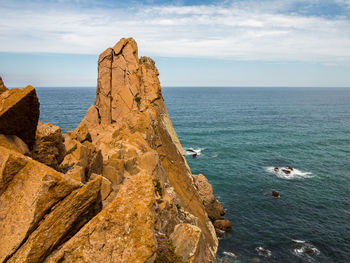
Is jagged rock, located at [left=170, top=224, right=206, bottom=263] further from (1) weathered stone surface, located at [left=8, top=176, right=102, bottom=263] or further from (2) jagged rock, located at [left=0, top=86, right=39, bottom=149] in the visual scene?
(2) jagged rock, located at [left=0, top=86, right=39, bottom=149]

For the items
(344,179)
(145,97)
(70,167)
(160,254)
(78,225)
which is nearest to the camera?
(78,225)

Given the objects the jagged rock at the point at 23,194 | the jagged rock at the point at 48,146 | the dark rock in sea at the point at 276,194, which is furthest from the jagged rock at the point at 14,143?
the dark rock in sea at the point at 276,194

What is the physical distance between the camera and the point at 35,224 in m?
8.28

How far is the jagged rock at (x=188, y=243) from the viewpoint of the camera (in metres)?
12.8

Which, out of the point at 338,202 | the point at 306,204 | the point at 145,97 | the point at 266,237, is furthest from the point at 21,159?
the point at 338,202

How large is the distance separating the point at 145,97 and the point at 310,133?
9711 centimetres

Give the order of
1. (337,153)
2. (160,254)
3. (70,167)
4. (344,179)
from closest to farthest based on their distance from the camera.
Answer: (160,254)
(70,167)
(344,179)
(337,153)

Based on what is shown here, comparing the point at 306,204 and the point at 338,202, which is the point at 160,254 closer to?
the point at 306,204

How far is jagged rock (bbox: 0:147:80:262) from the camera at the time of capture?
26.5 ft

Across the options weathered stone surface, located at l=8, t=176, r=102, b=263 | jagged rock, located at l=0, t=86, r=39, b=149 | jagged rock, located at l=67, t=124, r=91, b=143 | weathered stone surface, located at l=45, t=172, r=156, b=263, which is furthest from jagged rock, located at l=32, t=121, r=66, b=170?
jagged rock, located at l=67, t=124, r=91, b=143

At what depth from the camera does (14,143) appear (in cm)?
1111

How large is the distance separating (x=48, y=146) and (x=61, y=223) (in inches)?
256

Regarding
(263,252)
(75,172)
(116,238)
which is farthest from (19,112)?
(263,252)

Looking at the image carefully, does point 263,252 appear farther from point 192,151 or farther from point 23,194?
point 192,151
